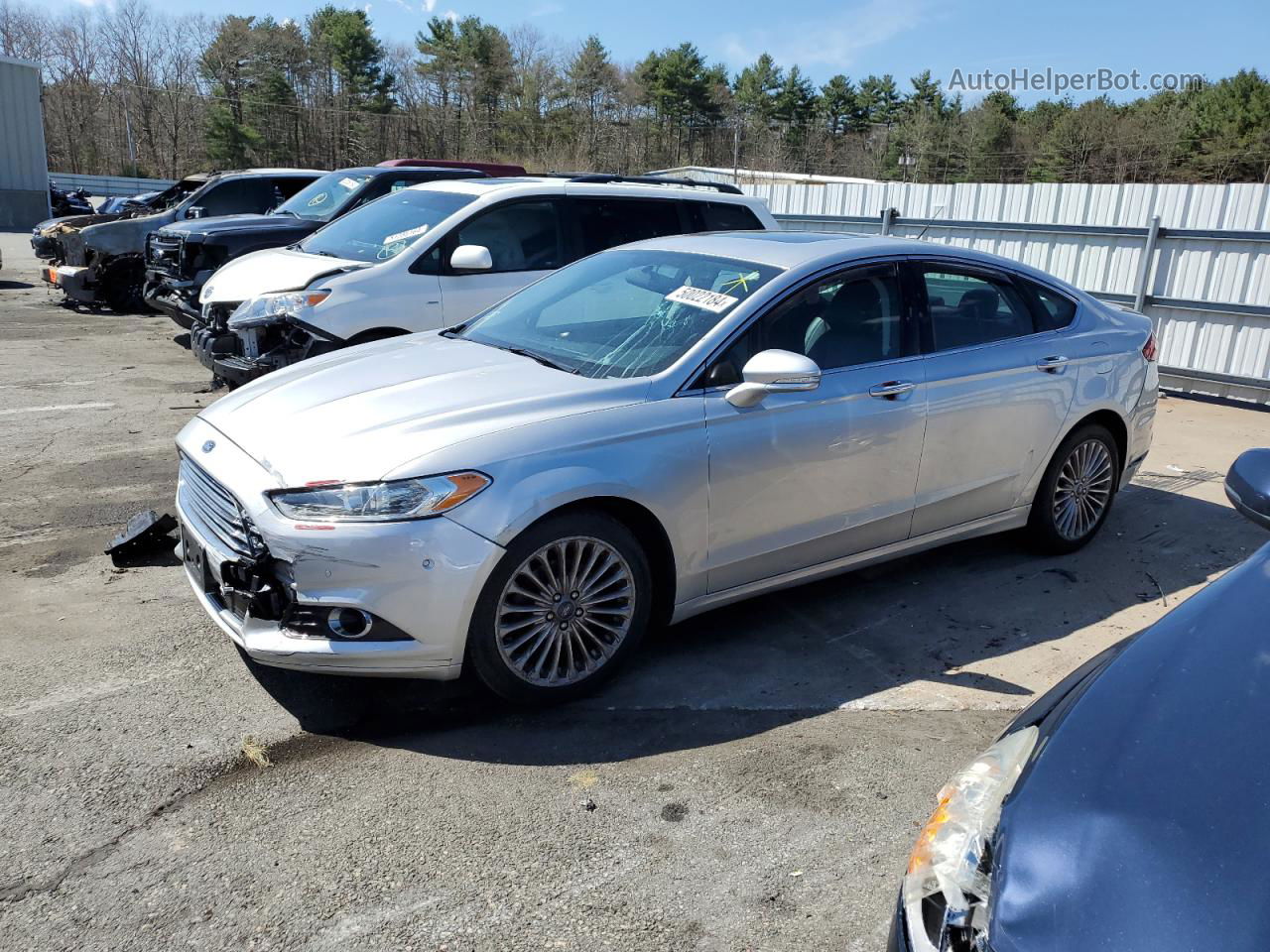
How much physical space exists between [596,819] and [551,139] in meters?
61.7

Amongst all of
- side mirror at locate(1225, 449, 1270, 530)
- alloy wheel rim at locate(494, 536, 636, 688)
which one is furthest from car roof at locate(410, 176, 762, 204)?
side mirror at locate(1225, 449, 1270, 530)

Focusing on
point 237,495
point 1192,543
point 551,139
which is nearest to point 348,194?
point 237,495

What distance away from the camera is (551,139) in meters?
60.5

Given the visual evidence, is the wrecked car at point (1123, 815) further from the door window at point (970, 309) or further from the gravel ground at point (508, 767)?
the door window at point (970, 309)

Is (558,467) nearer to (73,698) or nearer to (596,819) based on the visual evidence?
(596,819)

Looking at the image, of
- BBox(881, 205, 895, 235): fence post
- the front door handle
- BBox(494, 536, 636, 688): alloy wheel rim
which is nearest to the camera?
BBox(494, 536, 636, 688): alloy wheel rim

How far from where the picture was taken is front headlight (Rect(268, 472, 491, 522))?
3262mm

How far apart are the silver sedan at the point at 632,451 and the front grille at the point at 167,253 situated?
Result: 6681mm

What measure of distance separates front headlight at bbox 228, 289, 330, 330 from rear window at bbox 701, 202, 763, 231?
3.19 metres

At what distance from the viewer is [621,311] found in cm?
442

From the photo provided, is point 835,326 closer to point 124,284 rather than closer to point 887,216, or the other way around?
point 887,216

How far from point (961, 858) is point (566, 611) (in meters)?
1.94

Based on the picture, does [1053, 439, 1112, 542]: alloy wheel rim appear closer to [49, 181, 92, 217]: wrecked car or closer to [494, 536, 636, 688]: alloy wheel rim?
[494, 536, 636, 688]: alloy wheel rim

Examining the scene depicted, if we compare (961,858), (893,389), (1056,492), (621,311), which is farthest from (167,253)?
(961,858)
